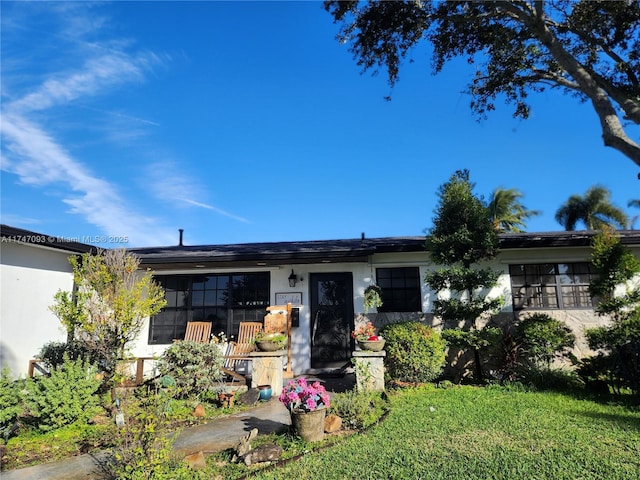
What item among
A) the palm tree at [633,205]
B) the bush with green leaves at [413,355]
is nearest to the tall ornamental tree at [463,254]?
the bush with green leaves at [413,355]

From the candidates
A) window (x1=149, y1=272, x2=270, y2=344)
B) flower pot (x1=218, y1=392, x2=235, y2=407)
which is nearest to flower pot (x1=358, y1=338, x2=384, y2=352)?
flower pot (x1=218, y1=392, x2=235, y2=407)

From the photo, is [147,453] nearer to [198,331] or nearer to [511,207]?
[198,331]

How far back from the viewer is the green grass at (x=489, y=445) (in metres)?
3.24

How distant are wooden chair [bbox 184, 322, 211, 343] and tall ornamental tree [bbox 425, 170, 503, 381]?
507 centimetres

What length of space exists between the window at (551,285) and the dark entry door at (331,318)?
3843 millimetres

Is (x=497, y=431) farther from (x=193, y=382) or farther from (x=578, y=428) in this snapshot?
(x=193, y=382)

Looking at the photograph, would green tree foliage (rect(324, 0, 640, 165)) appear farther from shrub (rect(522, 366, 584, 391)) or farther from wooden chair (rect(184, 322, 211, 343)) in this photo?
wooden chair (rect(184, 322, 211, 343))

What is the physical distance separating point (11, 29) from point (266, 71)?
4753 millimetres

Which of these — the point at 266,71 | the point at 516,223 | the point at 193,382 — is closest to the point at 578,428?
the point at 193,382

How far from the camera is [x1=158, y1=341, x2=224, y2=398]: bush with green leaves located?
236 inches

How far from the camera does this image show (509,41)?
24.4ft

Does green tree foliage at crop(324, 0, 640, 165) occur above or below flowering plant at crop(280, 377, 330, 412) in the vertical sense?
above

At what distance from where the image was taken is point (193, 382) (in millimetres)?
6051

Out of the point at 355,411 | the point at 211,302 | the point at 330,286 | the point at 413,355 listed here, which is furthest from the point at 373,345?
the point at 211,302
